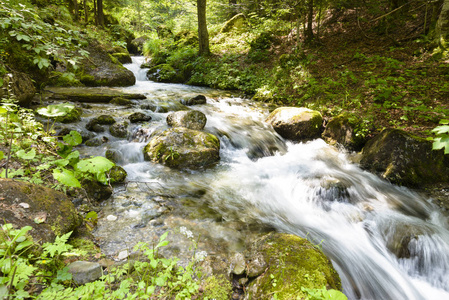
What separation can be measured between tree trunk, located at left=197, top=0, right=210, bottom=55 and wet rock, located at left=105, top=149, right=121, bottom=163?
36.7 feet

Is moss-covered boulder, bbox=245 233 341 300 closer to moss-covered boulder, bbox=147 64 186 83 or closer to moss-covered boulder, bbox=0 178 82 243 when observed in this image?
moss-covered boulder, bbox=0 178 82 243

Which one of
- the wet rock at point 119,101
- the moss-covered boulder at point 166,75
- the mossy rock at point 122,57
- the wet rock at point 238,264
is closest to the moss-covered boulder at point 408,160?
the wet rock at point 238,264

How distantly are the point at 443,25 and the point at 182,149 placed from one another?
9.65m

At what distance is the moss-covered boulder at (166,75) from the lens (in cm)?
1374

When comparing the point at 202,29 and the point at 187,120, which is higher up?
the point at 202,29

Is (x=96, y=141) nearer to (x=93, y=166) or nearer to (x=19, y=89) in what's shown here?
(x=19, y=89)

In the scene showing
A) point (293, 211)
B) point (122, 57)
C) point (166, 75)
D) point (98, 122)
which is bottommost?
point (293, 211)

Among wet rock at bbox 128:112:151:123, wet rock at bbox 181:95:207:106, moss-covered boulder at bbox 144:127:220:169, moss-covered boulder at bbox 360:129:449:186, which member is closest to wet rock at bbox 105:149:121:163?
moss-covered boulder at bbox 144:127:220:169

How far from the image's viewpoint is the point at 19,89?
17.7 ft

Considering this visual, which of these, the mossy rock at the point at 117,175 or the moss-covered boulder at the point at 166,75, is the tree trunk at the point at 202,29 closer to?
the moss-covered boulder at the point at 166,75

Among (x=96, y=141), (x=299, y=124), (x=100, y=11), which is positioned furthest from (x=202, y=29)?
(x=96, y=141)

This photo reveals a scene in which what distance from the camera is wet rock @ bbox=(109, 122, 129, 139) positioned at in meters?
6.07

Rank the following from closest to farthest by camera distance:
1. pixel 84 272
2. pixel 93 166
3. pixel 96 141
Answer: pixel 84 272 < pixel 93 166 < pixel 96 141

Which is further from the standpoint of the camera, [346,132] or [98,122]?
[346,132]
